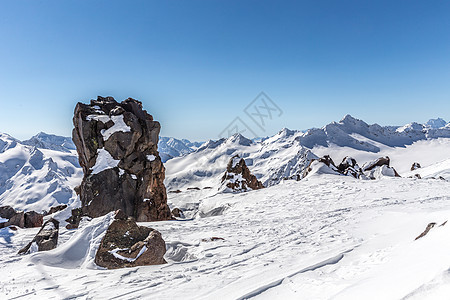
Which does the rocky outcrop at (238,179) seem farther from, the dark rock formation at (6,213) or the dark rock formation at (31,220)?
the dark rock formation at (6,213)

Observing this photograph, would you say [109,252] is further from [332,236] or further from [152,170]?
[152,170]

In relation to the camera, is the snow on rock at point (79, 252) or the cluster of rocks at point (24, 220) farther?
the cluster of rocks at point (24, 220)

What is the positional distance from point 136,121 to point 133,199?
815 centimetres

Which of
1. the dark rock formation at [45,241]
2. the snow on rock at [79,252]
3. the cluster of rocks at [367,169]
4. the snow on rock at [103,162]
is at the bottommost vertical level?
the cluster of rocks at [367,169]

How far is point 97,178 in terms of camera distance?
2262 centimetres

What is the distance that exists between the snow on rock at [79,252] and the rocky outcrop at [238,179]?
103ft

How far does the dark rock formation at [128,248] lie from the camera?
25.8ft

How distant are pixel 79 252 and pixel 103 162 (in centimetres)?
1601

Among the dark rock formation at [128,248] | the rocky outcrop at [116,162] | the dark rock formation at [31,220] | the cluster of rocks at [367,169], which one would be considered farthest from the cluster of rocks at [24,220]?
the cluster of rocks at [367,169]

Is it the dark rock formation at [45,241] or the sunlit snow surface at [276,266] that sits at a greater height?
the sunlit snow surface at [276,266]

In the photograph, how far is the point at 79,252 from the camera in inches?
353

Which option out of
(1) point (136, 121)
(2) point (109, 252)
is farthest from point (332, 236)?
(1) point (136, 121)

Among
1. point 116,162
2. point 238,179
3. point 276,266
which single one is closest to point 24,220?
point 116,162

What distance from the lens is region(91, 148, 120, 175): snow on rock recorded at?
2318cm
